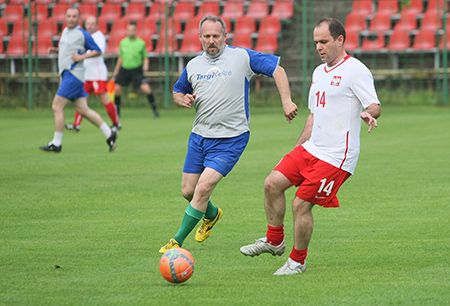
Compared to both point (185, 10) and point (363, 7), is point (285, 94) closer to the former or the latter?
point (363, 7)

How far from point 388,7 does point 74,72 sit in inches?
602

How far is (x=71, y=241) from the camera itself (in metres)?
9.72

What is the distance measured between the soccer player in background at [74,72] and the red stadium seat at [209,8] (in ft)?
46.2

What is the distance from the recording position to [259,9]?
32.7 meters

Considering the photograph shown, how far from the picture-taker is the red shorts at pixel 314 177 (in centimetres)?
814

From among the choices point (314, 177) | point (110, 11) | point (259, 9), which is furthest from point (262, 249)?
point (110, 11)

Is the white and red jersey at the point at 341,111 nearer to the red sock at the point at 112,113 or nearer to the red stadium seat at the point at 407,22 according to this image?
the red sock at the point at 112,113

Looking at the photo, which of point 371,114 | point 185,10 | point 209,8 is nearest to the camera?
point 371,114

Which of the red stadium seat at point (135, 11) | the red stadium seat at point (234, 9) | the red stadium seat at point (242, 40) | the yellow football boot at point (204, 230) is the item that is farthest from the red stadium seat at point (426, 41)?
the yellow football boot at point (204, 230)

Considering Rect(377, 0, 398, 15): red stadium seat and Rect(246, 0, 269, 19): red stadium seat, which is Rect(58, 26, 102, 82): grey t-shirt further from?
Rect(377, 0, 398, 15): red stadium seat

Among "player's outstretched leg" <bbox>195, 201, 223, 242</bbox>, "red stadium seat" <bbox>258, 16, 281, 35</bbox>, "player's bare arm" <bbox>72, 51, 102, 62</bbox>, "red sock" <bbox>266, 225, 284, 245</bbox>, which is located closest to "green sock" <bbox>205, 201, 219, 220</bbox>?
"player's outstretched leg" <bbox>195, 201, 223, 242</bbox>

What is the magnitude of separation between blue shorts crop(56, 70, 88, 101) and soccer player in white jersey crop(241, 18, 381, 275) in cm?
1046

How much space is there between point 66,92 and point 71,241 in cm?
894

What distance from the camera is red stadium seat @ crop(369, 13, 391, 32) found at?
A: 104ft
